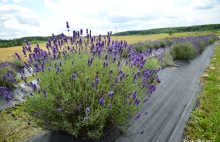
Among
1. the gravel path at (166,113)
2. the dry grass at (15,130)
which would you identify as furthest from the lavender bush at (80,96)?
the dry grass at (15,130)

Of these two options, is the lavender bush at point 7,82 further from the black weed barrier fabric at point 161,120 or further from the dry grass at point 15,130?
the black weed barrier fabric at point 161,120

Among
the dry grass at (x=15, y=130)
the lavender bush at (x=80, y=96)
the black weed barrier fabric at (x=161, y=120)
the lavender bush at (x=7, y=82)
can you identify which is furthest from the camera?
the dry grass at (x=15, y=130)

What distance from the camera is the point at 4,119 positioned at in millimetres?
3199

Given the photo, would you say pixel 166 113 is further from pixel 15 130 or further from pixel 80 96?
pixel 15 130

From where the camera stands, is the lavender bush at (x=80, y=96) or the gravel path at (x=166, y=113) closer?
the lavender bush at (x=80, y=96)

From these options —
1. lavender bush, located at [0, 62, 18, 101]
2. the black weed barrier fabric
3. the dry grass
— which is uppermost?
lavender bush, located at [0, 62, 18, 101]

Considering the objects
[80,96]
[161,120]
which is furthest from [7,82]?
[161,120]

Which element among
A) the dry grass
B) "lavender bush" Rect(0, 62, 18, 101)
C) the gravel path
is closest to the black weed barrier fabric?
the gravel path

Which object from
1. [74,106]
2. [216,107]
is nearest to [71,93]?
[74,106]

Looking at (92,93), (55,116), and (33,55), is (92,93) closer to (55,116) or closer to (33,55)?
(55,116)

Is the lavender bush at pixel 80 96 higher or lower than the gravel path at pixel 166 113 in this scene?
higher

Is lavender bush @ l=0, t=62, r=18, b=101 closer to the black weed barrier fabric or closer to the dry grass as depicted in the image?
the dry grass

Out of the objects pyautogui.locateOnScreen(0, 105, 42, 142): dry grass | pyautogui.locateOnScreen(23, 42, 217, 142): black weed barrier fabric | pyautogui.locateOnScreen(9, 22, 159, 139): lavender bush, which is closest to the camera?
pyautogui.locateOnScreen(9, 22, 159, 139): lavender bush

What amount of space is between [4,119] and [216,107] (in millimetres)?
4324
